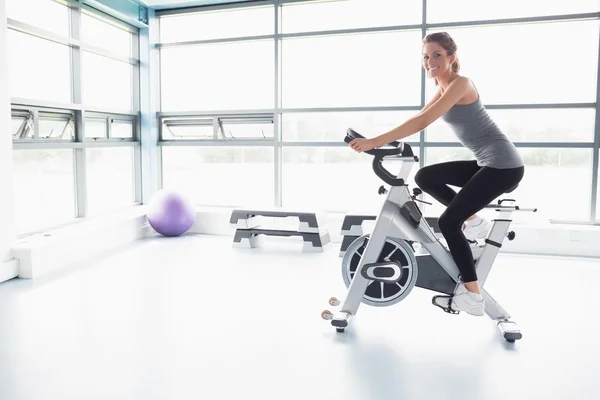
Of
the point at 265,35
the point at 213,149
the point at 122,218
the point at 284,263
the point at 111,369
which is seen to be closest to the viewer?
the point at 111,369

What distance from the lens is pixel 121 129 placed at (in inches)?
244

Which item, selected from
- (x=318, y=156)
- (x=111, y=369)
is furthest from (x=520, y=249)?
(x=111, y=369)

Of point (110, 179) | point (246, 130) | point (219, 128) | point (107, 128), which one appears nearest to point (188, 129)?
point (219, 128)

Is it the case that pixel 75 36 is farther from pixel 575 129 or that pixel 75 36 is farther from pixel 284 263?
pixel 575 129

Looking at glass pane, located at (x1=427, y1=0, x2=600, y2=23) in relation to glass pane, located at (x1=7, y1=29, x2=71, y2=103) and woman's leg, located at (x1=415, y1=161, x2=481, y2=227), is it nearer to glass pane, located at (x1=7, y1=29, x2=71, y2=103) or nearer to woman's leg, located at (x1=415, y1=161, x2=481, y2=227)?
woman's leg, located at (x1=415, y1=161, x2=481, y2=227)

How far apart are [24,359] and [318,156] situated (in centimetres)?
402

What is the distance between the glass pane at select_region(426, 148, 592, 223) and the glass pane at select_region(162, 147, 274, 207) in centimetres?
211

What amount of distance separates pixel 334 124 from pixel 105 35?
297 cm

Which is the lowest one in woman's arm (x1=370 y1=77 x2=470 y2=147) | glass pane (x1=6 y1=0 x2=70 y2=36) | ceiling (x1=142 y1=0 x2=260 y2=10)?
woman's arm (x1=370 y1=77 x2=470 y2=147)

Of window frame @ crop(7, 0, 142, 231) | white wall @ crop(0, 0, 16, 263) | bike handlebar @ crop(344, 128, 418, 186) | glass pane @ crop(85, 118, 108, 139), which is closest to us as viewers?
bike handlebar @ crop(344, 128, 418, 186)

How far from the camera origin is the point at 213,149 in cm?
645

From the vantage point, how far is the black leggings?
258 centimetres

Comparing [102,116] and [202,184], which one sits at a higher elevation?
[102,116]

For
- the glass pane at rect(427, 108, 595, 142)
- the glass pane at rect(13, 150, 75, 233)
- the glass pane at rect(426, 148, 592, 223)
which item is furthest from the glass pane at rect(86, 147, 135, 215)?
the glass pane at rect(427, 108, 595, 142)
